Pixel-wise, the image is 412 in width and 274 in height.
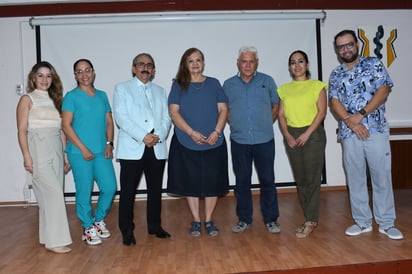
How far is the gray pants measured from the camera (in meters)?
3.17

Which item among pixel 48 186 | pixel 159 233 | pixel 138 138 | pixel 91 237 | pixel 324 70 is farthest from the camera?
pixel 324 70

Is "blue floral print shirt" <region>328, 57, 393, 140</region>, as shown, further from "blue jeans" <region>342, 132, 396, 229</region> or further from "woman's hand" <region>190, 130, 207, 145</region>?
"woman's hand" <region>190, 130, 207, 145</region>

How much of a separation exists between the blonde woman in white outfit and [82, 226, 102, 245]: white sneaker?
0.19m

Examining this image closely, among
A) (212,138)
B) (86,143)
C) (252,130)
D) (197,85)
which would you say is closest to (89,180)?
(86,143)

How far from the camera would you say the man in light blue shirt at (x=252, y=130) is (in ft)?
11.5

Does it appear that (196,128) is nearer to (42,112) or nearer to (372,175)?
(42,112)

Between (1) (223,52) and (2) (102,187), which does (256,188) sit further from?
(2) (102,187)

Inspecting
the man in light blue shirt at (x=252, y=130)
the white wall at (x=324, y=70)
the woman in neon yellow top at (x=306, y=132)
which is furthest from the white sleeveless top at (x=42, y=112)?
the white wall at (x=324, y=70)

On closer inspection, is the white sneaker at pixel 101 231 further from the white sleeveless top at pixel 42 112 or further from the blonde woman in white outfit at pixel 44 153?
the white sleeveless top at pixel 42 112

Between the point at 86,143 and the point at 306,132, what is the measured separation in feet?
5.68

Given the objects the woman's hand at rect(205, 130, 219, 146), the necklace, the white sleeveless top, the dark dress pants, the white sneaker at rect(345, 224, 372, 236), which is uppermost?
the necklace

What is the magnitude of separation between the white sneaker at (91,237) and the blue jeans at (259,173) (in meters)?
1.19

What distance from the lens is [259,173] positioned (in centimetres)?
354

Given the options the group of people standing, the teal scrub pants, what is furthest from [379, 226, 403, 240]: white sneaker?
the teal scrub pants
